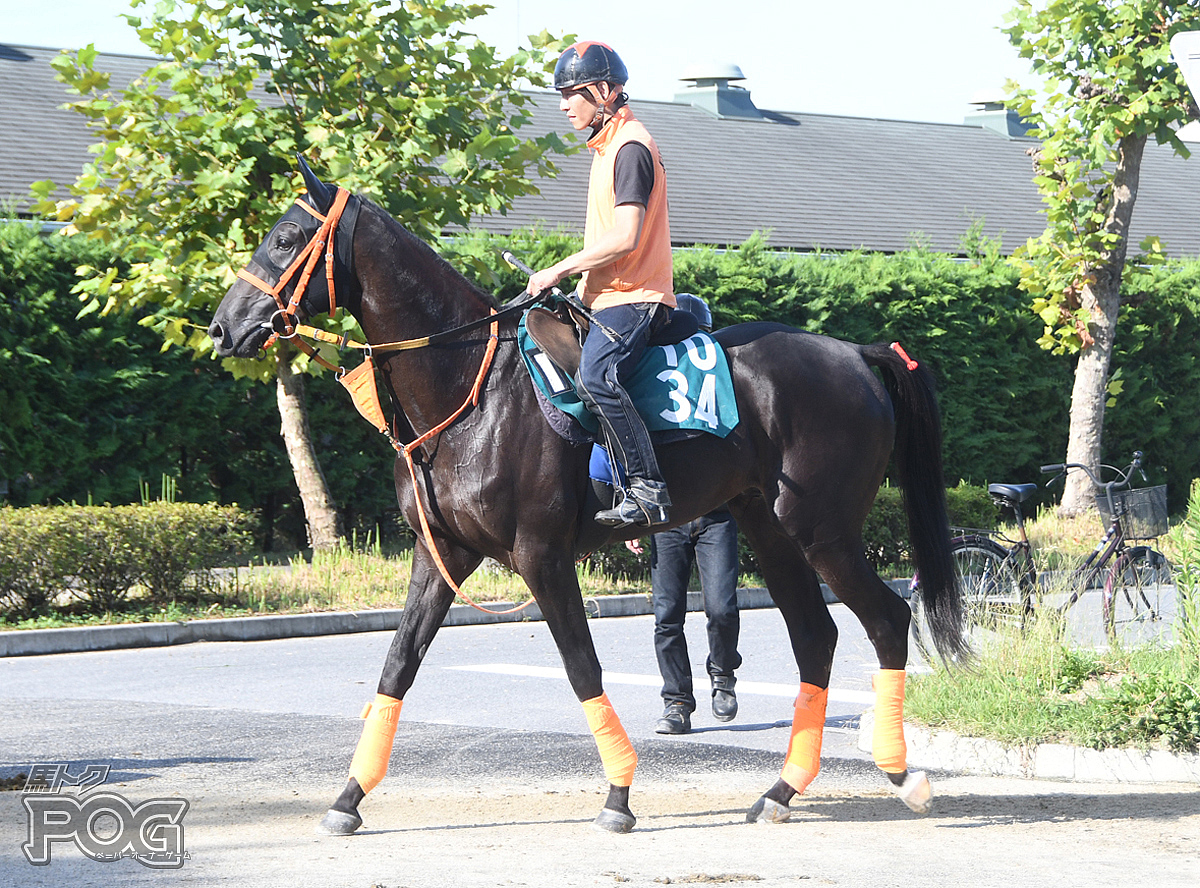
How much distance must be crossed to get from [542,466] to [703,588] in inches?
106

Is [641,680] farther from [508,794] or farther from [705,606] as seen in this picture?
[508,794]

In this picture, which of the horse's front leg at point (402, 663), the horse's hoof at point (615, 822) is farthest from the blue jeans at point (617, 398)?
the horse's hoof at point (615, 822)

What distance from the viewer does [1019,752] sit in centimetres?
657

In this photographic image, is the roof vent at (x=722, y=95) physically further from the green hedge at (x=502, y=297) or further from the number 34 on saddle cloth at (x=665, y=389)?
the number 34 on saddle cloth at (x=665, y=389)

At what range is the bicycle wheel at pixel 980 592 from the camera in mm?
7742

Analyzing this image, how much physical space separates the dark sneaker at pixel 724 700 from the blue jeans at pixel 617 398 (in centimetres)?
257

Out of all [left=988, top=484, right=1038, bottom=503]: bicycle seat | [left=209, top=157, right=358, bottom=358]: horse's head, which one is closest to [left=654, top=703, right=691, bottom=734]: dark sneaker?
[left=209, top=157, right=358, bottom=358]: horse's head

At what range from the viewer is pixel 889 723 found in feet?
19.5

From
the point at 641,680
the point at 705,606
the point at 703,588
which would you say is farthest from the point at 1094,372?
the point at 705,606

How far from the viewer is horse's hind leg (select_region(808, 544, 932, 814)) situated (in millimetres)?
5914

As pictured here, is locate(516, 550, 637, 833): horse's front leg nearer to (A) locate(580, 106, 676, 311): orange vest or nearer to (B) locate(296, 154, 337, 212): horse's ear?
(A) locate(580, 106, 676, 311): orange vest

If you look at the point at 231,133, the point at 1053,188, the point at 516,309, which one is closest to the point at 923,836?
the point at 516,309

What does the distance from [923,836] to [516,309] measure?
2.54 metres

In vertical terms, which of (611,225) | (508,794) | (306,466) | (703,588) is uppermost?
(611,225)
